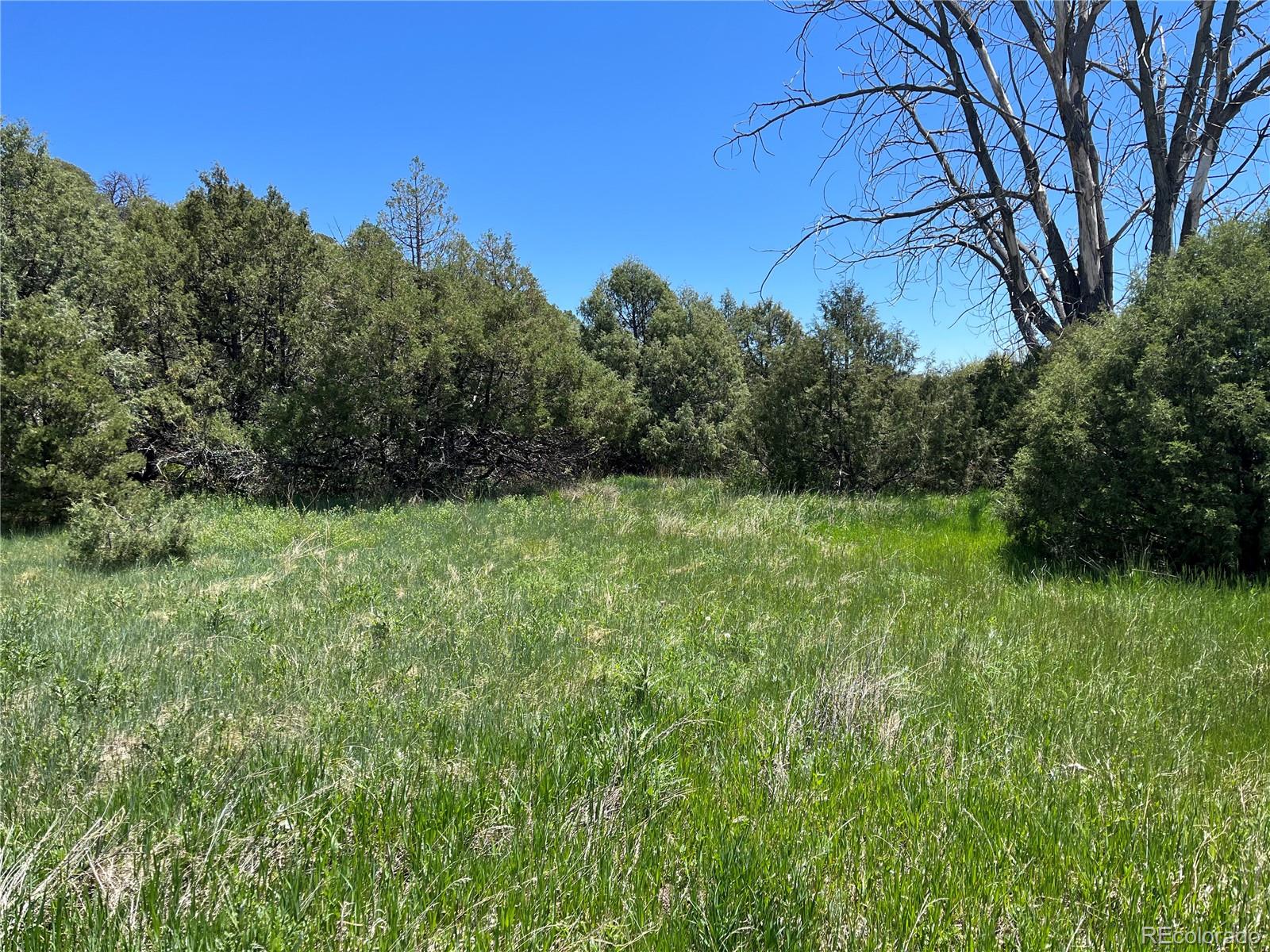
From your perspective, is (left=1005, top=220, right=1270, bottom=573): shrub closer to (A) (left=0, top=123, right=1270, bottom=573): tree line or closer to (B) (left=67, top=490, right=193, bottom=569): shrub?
(A) (left=0, top=123, right=1270, bottom=573): tree line

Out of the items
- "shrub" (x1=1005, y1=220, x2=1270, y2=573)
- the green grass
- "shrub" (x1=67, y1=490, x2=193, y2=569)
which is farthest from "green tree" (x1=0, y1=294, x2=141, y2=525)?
"shrub" (x1=1005, y1=220, x2=1270, y2=573)

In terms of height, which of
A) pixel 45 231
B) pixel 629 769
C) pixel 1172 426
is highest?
pixel 45 231

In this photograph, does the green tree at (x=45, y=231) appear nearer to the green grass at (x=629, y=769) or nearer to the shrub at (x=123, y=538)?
the shrub at (x=123, y=538)

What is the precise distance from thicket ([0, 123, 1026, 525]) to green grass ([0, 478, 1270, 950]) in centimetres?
725

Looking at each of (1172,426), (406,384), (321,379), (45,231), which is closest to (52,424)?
(321,379)

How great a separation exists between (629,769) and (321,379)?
1397cm

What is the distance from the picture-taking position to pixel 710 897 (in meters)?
1.95

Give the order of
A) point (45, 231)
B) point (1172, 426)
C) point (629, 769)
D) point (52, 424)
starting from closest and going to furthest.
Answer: point (629, 769) → point (1172, 426) → point (52, 424) → point (45, 231)

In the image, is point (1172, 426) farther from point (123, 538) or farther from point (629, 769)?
point (123, 538)

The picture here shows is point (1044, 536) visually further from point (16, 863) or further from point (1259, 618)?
point (16, 863)

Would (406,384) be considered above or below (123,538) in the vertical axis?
above

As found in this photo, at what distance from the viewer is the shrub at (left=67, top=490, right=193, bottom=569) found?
7.81m

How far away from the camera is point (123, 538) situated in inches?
308

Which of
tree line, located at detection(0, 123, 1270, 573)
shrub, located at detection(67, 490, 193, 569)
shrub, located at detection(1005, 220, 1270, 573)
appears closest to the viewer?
shrub, located at detection(1005, 220, 1270, 573)
